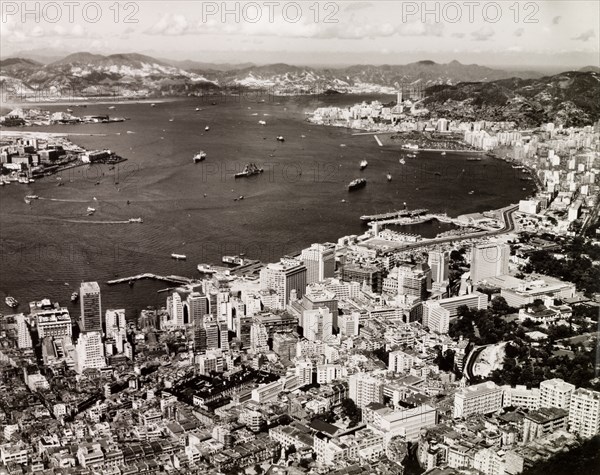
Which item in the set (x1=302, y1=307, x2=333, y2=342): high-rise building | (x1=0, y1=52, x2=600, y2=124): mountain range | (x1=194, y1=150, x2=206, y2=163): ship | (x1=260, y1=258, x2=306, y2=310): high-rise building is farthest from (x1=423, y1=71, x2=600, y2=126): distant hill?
(x1=302, y1=307, x2=333, y2=342): high-rise building

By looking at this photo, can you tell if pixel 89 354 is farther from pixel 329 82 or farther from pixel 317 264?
pixel 329 82

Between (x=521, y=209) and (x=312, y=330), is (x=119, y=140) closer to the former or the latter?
(x=521, y=209)

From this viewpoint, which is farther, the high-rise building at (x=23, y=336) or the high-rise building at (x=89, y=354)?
the high-rise building at (x=23, y=336)

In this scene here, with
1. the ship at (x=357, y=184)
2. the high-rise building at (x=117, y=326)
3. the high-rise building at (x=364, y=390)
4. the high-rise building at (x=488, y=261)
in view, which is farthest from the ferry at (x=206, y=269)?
the ship at (x=357, y=184)

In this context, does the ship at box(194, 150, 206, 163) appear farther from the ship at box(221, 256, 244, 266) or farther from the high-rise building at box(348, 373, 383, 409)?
the high-rise building at box(348, 373, 383, 409)

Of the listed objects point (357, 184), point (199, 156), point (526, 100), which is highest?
point (526, 100)

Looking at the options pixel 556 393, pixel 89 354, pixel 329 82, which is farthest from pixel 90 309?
pixel 329 82

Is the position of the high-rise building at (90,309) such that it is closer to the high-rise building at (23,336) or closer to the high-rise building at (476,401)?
the high-rise building at (23,336)
